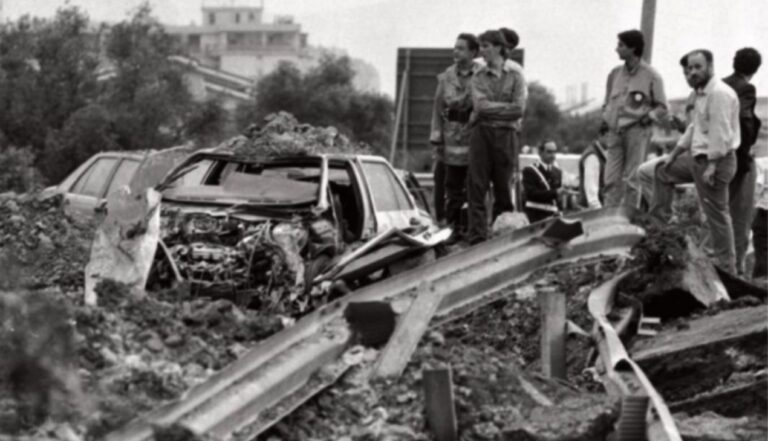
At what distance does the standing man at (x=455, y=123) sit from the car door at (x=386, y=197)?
226 cm

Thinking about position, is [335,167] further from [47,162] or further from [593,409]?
[47,162]

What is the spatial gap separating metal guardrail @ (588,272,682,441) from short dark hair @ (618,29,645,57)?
6.08 metres

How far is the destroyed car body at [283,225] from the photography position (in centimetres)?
1288

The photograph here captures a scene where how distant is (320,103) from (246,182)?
76488 millimetres

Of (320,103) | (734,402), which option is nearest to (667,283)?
(734,402)

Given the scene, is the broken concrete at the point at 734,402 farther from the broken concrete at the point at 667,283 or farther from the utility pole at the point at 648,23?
the utility pole at the point at 648,23

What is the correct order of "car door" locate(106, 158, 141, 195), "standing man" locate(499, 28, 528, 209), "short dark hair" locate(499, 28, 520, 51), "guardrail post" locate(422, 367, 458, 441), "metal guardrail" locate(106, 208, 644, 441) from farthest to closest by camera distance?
"car door" locate(106, 158, 141, 195), "short dark hair" locate(499, 28, 520, 51), "standing man" locate(499, 28, 528, 209), "guardrail post" locate(422, 367, 458, 441), "metal guardrail" locate(106, 208, 644, 441)

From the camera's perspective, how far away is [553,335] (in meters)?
9.40

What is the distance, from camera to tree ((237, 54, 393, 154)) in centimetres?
9069

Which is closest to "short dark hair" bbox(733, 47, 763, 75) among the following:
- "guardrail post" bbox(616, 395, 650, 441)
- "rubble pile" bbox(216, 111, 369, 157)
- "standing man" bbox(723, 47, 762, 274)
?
"standing man" bbox(723, 47, 762, 274)

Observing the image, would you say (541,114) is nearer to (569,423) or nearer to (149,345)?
(149,345)

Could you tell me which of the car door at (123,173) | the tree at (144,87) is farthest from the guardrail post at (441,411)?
the tree at (144,87)

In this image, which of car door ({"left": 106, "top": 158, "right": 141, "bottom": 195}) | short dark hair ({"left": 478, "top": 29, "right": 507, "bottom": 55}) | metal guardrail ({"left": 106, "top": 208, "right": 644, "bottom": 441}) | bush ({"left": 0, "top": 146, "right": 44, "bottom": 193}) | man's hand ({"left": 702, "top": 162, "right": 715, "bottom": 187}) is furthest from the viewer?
bush ({"left": 0, "top": 146, "right": 44, "bottom": 193})

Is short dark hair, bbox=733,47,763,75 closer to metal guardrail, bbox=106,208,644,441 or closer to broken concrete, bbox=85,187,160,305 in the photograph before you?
metal guardrail, bbox=106,208,644,441
